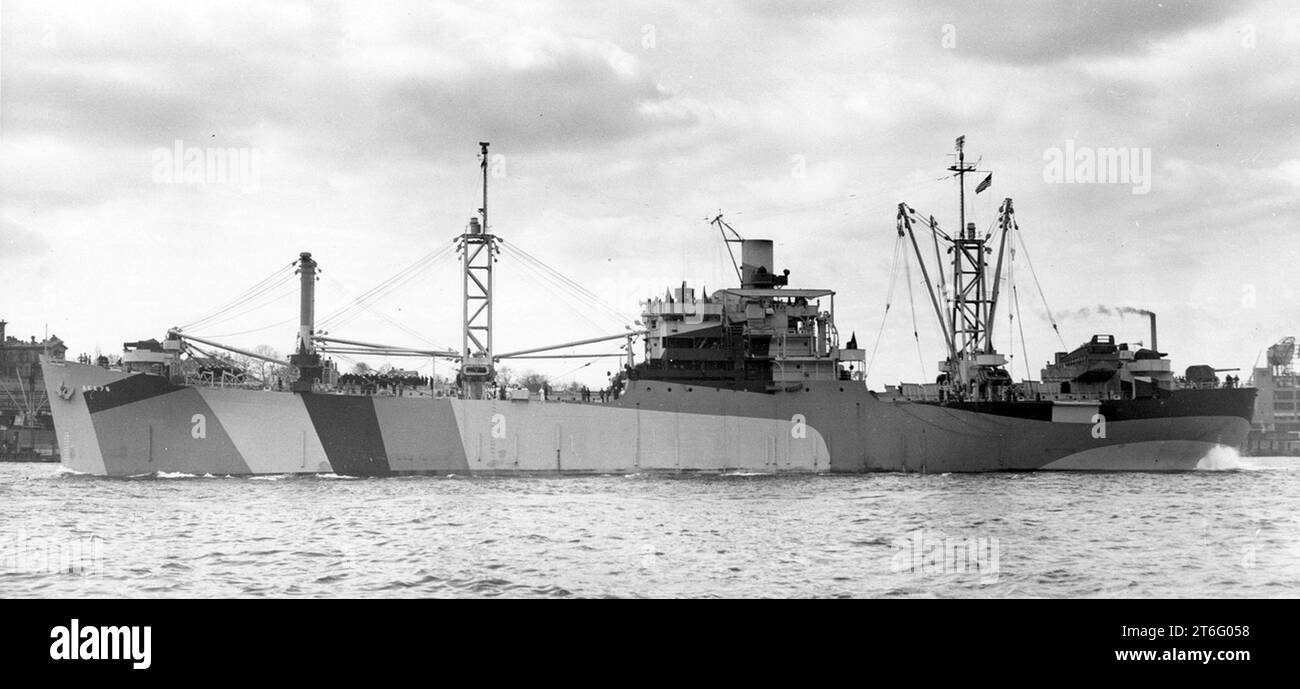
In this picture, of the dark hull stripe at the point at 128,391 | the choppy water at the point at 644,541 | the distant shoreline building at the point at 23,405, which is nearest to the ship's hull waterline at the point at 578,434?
the dark hull stripe at the point at 128,391

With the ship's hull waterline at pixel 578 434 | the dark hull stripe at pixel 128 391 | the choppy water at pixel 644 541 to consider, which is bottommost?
the choppy water at pixel 644 541

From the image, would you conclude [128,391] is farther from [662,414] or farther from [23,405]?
[23,405]

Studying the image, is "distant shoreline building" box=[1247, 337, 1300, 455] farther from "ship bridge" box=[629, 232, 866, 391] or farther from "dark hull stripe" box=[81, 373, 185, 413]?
"dark hull stripe" box=[81, 373, 185, 413]

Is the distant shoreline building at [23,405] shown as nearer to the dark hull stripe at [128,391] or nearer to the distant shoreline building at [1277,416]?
the dark hull stripe at [128,391]

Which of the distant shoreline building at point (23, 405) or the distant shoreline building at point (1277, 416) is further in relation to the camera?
the distant shoreline building at point (1277, 416)

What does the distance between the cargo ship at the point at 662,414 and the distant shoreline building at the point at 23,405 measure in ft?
129

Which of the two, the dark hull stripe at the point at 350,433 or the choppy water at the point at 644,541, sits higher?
the dark hull stripe at the point at 350,433

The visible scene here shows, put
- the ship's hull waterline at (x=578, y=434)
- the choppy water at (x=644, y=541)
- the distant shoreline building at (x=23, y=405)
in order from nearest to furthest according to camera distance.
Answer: the choppy water at (x=644, y=541), the ship's hull waterline at (x=578, y=434), the distant shoreline building at (x=23, y=405)

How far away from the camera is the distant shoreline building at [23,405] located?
74375 millimetres

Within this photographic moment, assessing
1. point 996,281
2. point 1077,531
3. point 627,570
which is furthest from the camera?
point 996,281
